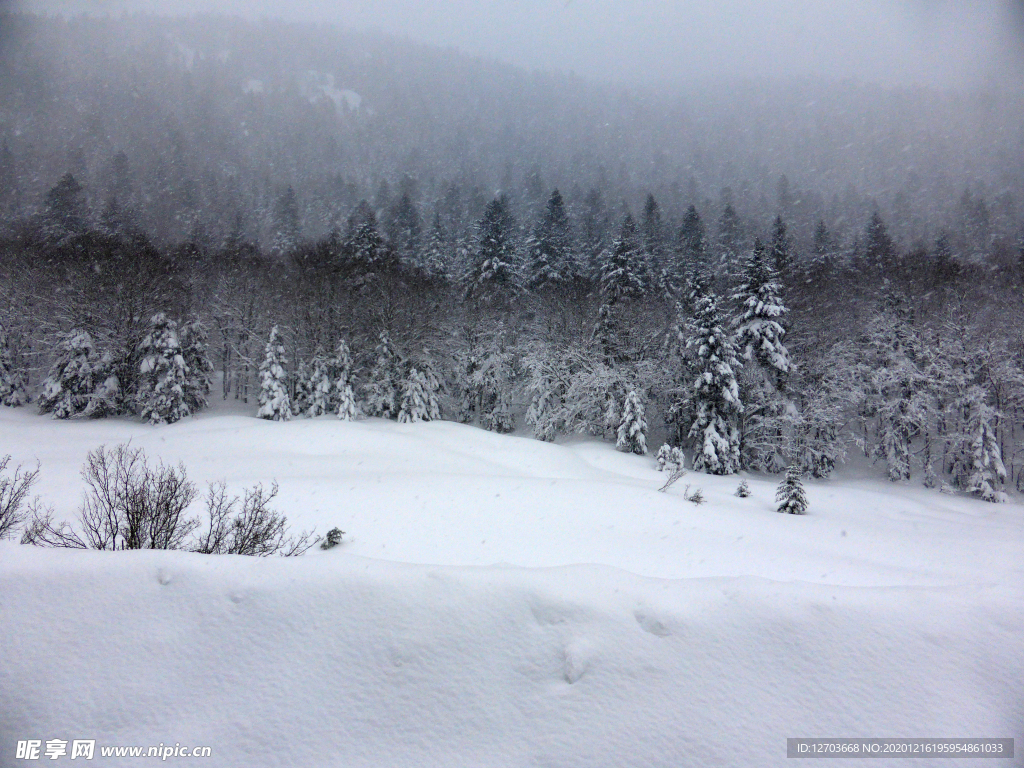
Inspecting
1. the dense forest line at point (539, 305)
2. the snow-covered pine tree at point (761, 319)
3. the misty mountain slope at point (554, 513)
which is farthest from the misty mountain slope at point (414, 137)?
the misty mountain slope at point (554, 513)

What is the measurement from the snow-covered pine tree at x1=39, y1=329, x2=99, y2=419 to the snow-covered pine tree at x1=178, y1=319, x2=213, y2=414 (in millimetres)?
5117

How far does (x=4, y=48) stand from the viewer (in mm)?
84000

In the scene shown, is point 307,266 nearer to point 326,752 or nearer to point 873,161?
point 326,752

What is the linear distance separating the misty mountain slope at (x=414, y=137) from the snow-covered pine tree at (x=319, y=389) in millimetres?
26833

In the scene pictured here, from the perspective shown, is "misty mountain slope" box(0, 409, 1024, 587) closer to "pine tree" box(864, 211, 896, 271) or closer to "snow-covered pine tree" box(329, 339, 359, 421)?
"snow-covered pine tree" box(329, 339, 359, 421)

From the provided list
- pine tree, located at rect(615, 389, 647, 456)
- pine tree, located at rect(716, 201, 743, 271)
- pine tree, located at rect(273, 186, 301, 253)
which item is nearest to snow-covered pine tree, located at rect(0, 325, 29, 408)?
pine tree, located at rect(273, 186, 301, 253)

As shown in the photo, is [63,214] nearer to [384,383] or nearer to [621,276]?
[384,383]

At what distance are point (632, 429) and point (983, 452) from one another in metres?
17.6

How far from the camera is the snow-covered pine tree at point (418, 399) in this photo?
31.7 metres

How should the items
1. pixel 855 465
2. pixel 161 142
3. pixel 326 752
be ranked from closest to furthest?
pixel 326 752, pixel 855 465, pixel 161 142

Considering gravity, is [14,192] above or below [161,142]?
below

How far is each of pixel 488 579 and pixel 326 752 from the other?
1625 mm

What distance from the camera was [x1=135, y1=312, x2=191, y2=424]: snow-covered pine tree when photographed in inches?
1190

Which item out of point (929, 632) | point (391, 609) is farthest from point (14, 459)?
point (929, 632)
